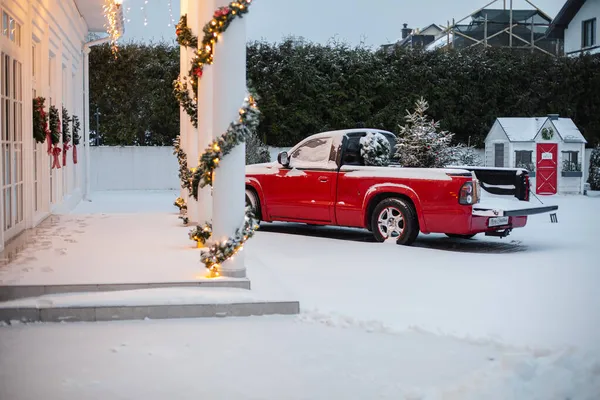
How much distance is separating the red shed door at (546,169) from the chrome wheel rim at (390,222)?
38.8 feet

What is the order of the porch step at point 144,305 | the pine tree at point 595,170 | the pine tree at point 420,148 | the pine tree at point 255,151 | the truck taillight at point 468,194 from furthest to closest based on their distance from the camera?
the pine tree at point 595,170
the pine tree at point 255,151
the pine tree at point 420,148
the truck taillight at point 468,194
the porch step at point 144,305

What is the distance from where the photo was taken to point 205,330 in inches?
224

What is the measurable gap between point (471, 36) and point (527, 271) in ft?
103

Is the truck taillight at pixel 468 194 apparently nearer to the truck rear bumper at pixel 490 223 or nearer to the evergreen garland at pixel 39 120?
the truck rear bumper at pixel 490 223

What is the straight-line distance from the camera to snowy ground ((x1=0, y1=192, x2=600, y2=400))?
174 inches

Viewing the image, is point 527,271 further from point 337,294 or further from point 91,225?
point 91,225

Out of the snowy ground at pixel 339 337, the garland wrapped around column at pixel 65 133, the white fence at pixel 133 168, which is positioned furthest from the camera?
the white fence at pixel 133 168

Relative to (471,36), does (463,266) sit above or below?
below

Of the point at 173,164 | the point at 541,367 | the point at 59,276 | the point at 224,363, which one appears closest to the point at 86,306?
the point at 59,276

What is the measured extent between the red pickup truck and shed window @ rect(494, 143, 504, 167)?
10.0 meters

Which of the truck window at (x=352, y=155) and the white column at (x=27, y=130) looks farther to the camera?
the truck window at (x=352, y=155)

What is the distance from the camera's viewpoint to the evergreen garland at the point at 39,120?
10328mm

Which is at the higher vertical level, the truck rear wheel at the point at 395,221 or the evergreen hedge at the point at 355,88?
Answer: the evergreen hedge at the point at 355,88

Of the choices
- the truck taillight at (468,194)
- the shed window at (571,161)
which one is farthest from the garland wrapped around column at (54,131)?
the shed window at (571,161)
